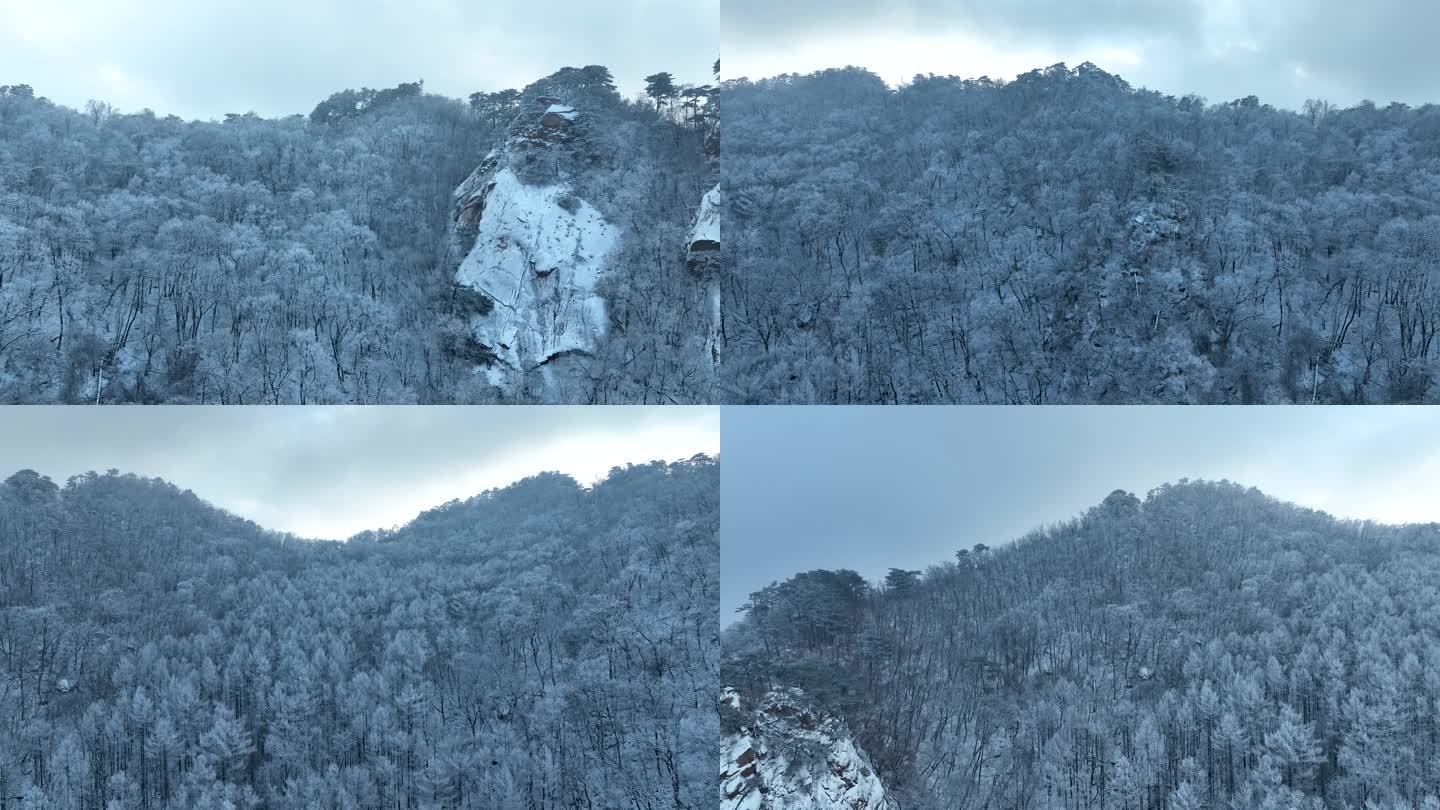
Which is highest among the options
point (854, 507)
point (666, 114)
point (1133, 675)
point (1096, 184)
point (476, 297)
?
point (666, 114)

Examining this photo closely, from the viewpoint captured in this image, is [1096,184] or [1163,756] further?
[1096,184]

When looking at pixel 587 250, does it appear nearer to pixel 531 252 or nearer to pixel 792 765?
pixel 531 252

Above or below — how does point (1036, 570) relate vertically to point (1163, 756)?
above

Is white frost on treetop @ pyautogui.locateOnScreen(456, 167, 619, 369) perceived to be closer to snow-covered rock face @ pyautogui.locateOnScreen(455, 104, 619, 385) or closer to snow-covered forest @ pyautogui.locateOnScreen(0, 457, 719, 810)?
snow-covered rock face @ pyautogui.locateOnScreen(455, 104, 619, 385)

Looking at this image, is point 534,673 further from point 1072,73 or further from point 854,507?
point 1072,73

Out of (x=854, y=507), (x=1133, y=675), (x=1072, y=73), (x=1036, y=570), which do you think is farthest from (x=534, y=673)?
(x=1072, y=73)

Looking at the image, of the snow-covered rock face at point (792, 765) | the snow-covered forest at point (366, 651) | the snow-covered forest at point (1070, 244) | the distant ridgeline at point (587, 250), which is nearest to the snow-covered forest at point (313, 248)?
the distant ridgeline at point (587, 250)

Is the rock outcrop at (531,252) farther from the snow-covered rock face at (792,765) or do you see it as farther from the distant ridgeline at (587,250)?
the snow-covered rock face at (792,765)
